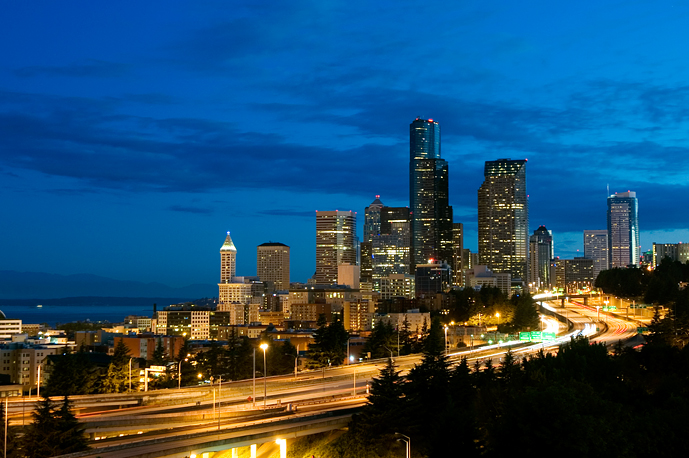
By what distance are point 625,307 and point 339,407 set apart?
116171mm

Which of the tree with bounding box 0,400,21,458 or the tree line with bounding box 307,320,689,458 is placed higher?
the tree line with bounding box 307,320,689,458

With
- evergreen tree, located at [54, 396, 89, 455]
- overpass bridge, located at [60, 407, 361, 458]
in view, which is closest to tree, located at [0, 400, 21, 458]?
evergreen tree, located at [54, 396, 89, 455]

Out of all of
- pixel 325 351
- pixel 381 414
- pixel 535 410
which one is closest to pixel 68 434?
pixel 381 414

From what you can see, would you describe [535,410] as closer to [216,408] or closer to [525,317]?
[216,408]

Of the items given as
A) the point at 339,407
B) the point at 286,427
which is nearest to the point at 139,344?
the point at 339,407

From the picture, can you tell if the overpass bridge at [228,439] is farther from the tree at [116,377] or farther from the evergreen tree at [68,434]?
the tree at [116,377]

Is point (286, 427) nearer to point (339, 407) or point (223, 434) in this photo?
point (223, 434)

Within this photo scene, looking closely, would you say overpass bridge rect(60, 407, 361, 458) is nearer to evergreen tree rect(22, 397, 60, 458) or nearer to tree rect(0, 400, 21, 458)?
evergreen tree rect(22, 397, 60, 458)

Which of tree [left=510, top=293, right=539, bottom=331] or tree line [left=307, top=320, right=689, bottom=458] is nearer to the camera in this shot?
tree line [left=307, top=320, right=689, bottom=458]

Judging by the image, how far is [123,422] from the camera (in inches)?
1898

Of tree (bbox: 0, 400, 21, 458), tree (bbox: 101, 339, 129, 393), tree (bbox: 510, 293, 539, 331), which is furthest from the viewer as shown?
tree (bbox: 510, 293, 539, 331)

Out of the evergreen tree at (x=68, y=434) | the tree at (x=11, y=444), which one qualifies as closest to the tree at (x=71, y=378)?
the tree at (x=11, y=444)

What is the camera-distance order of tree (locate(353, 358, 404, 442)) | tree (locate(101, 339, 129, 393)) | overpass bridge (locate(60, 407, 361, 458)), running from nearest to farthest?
overpass bridge (locate(60, 407, 361, 458))
tree (locate(353, 358, 404, 442))
tree (locate(101, 339, 129, 393))

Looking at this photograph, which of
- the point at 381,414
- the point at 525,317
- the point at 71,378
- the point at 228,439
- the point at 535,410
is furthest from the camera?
the point at 525,317
